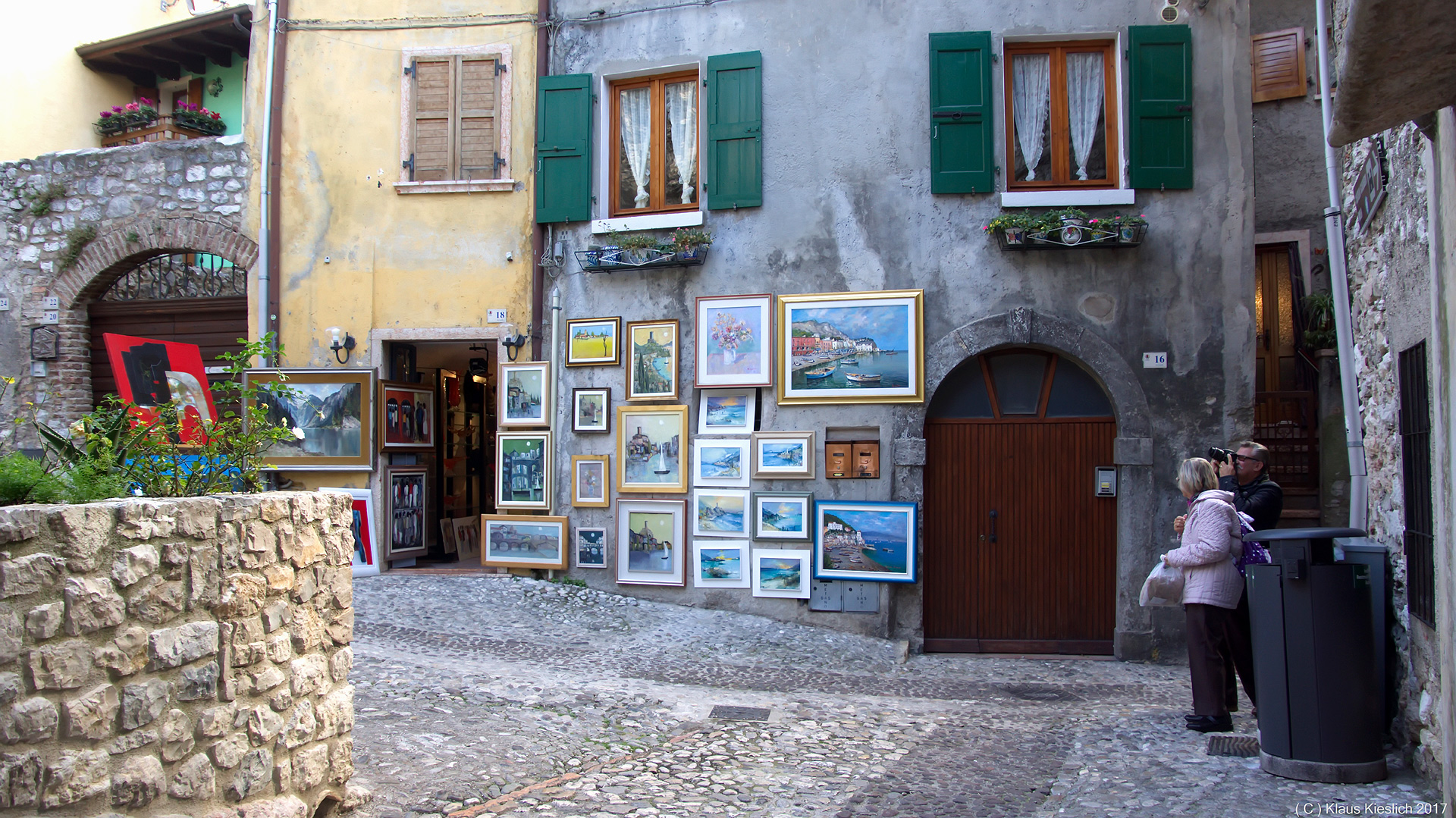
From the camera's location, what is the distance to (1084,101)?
8.96m

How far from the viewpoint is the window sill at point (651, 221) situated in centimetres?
939

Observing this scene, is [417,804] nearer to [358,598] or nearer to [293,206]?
[358,598]

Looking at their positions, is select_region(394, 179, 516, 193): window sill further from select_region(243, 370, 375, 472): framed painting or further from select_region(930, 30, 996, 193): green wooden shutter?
select_region(930, 30, 996, 193): green wooden shutter

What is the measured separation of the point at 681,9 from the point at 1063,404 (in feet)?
16.8

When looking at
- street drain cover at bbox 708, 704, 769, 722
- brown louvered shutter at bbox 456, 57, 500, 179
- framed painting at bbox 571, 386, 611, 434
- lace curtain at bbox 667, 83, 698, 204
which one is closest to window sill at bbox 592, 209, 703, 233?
lace curtain at bbox 667, 83, 698, 204

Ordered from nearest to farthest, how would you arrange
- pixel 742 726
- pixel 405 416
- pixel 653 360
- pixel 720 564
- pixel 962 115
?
pixel 742 726, pixel 962 115, pixel 720 564, pixel 653 360, pixel 405 416

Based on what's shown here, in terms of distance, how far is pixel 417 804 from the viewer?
169 inches

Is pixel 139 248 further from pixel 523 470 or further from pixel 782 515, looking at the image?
pixel 782 515

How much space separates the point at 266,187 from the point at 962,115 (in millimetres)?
6872

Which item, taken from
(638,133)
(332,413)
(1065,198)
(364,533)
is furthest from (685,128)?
(364,533)

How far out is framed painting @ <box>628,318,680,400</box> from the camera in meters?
9.37

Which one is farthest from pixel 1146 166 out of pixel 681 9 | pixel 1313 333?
pixel 681 9

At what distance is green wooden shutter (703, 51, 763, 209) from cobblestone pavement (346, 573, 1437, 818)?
12.7ft

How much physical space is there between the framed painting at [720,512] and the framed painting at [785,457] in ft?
1.03
